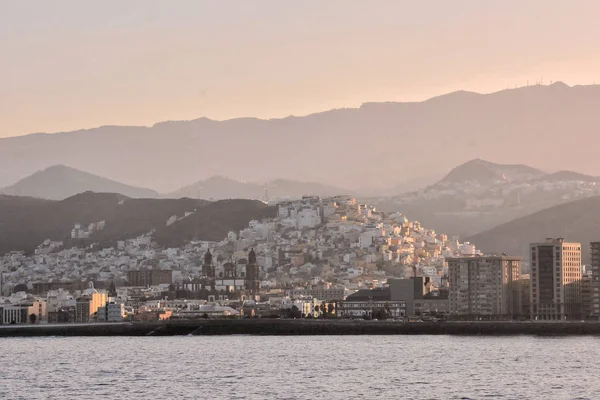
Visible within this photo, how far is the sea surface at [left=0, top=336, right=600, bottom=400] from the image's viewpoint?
324ft

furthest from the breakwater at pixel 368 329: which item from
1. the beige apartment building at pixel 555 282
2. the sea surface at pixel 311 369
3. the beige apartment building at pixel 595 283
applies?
the sea surface at pixel 311 369

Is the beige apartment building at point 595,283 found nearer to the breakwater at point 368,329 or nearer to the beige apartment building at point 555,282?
the beige apartment building at point 555,282

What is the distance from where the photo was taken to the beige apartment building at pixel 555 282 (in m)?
193

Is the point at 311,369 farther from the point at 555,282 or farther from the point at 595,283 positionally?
the point at 555,282

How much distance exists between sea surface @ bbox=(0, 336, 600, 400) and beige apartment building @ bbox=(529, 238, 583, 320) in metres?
29.2

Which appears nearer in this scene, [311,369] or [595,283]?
[311,369]

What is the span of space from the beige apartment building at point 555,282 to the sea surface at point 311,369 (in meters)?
29.2

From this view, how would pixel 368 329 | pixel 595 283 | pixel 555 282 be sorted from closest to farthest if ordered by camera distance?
pixel 595 283 < pixel 368 329 < pixel 555 282

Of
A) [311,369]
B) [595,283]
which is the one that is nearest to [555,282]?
[595,283]

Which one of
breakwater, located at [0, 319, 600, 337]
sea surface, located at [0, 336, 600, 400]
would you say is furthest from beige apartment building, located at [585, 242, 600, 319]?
sea surface, located at [0, 336, 600, 400]

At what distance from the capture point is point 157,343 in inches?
6678

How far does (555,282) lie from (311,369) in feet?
265

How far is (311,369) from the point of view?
11769 cm

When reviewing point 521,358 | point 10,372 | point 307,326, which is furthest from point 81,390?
point 307,326
